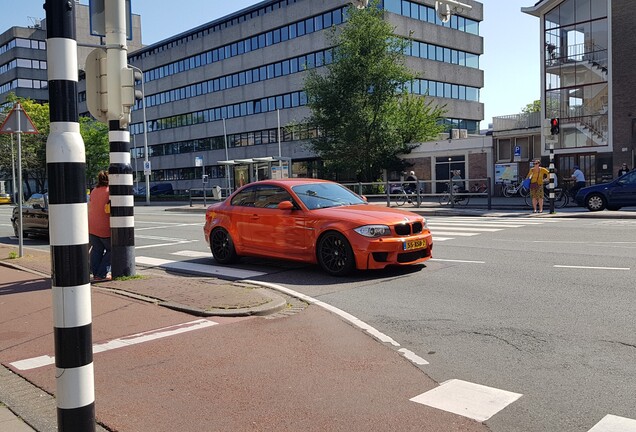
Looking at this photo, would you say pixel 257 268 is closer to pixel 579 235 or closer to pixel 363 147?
pixel 579 235

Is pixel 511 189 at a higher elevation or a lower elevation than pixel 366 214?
higher

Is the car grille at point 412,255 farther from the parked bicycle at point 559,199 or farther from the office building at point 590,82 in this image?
the office building at point 590,82

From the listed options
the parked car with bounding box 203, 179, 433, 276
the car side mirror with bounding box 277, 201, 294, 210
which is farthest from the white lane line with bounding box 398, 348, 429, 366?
the car side mirror with bounding box 277, 201, 294, 210

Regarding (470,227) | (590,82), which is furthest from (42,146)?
(470,227)

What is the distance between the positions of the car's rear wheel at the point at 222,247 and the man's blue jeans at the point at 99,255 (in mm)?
2254

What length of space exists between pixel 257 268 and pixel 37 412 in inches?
259

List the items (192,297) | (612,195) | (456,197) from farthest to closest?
(456,197)
(612,195)
(192,297)

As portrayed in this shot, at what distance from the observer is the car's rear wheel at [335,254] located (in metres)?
8.97

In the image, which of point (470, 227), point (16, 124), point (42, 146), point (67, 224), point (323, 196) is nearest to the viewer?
point (67, 224)

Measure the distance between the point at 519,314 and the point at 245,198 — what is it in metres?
5.76

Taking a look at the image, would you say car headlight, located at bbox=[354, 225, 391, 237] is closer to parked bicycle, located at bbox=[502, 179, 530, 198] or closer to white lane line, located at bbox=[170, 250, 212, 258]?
white lane line, located at bbox=[170, 250, 212, 258]

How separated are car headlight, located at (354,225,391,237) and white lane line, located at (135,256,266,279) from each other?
202cm

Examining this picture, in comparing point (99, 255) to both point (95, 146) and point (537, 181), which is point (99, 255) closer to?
point (537, 181)

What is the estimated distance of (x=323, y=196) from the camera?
10.2 m
